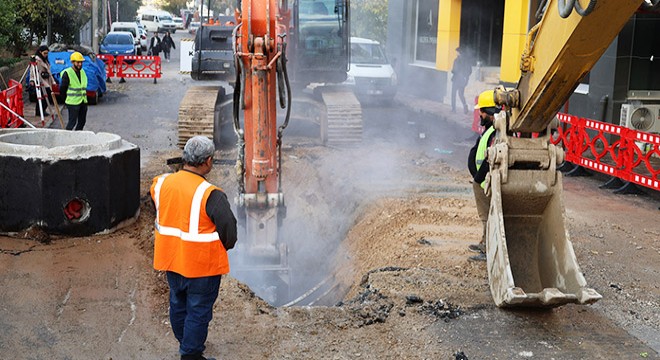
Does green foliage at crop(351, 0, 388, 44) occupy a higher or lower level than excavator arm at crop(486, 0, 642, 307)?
higher

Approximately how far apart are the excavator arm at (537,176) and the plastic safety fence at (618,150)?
5356 millimetres

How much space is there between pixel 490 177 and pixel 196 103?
894cm

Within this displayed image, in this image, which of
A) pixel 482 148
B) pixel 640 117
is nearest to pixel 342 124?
pixel 640 117

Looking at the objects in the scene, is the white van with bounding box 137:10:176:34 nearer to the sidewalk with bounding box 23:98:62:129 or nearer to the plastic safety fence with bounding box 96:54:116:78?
the plastic safety fence with bounding box 96:54:116:78

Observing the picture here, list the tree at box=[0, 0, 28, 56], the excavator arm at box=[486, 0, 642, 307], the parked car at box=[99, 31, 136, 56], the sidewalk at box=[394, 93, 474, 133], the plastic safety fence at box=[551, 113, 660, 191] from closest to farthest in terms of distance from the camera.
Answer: the excavator arm at box=[486, 0, 642, 307] → the plastic safety fence at box=[551, 113, 660, 191] → the sidewalk at box=[394, 93, 474, 133] → the tree at box=[0, 0, 28, 56] → the parked car at box=[99, 31, 136, 56]

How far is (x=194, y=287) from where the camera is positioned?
18.2 feet

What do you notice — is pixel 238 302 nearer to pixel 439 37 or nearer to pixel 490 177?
pixel 490 177

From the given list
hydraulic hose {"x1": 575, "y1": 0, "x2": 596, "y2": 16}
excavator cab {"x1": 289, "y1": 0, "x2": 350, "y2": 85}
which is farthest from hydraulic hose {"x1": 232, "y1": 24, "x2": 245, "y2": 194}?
excavator cab {"x1": 289, "y1": 0, "x2": 350, "y2": 85}

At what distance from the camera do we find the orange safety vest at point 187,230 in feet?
17.9

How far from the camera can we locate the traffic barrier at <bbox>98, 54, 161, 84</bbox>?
28.1 meters

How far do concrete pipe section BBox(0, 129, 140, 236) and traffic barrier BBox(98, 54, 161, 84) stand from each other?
19704 millimetres

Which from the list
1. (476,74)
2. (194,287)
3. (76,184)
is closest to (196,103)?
(76,184)

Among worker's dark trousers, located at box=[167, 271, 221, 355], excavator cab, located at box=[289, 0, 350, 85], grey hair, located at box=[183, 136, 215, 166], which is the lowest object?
worker's dark trousers, located at box=[167, 271, 221, 355]

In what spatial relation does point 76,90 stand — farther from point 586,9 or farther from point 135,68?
point 135,68
